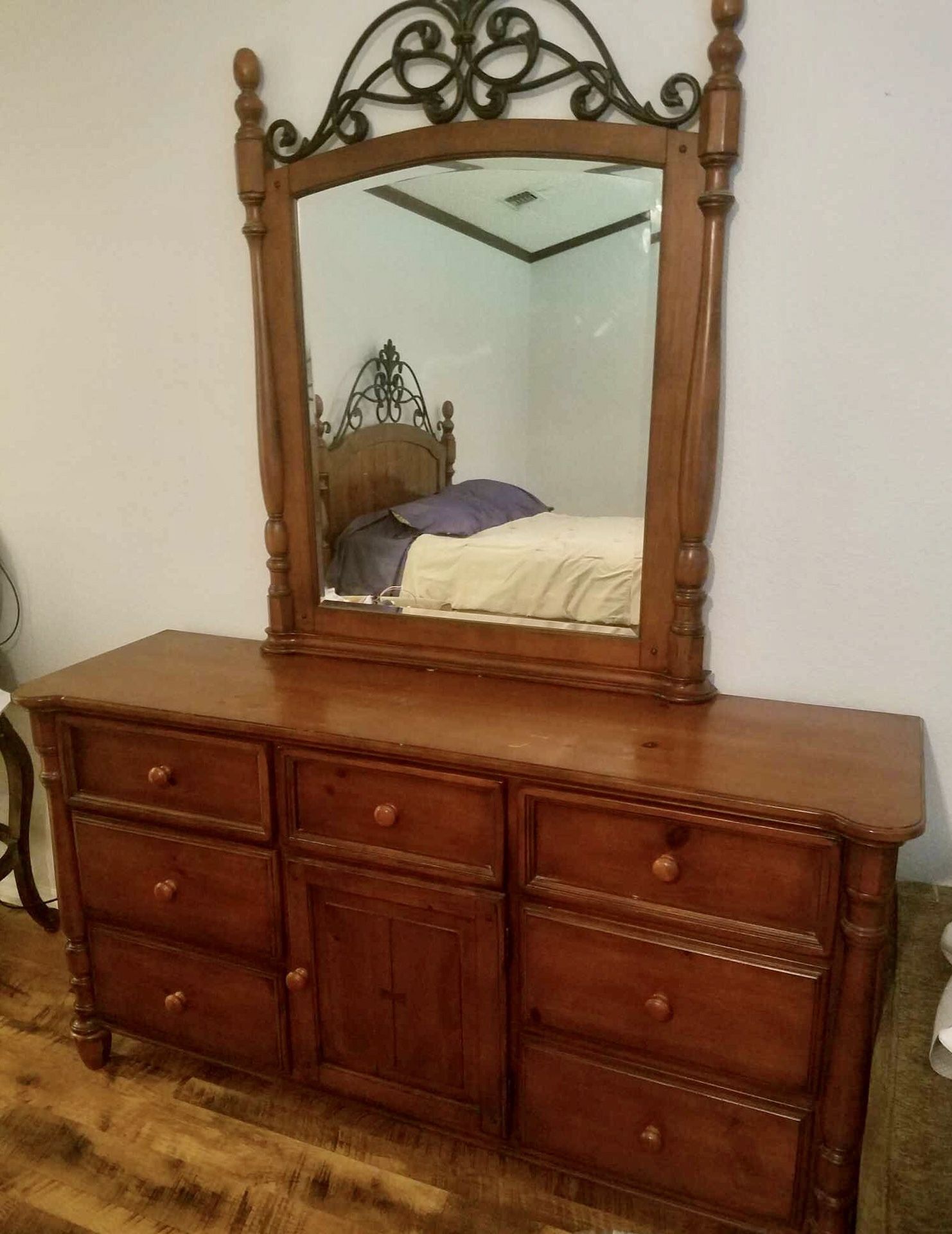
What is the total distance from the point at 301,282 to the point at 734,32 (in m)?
0.84

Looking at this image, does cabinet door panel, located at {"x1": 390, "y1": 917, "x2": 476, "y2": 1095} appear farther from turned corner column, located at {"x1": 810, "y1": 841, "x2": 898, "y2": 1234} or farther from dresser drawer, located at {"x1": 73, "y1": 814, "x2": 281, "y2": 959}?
turned corner column, located at {"x1": 810, "y1": 841, "x2": 898, "y2": 1234}

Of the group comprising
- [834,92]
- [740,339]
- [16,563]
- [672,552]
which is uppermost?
[834,92]

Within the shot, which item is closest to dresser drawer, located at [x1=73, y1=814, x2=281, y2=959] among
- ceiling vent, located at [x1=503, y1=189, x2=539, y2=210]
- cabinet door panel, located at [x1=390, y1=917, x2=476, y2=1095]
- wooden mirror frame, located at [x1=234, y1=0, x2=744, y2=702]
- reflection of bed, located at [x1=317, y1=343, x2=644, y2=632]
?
cabinet door panel, located at [x1=390, y1=917, x2=476, y2=1095]

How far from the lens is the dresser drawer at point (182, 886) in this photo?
157 cm

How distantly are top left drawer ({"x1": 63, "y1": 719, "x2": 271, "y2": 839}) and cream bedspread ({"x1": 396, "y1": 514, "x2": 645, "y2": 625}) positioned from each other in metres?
0.49

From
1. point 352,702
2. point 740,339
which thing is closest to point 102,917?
point 352,702

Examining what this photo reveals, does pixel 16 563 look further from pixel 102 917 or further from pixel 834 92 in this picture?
pixel 834 92

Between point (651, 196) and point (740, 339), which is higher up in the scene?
point (651, 196)

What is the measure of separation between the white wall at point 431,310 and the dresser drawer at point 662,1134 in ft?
3.34

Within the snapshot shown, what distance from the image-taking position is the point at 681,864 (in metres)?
1.26

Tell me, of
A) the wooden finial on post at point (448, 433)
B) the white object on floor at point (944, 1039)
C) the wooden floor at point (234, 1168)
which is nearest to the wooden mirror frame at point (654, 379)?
the wooden finial on post at point (448, 433)

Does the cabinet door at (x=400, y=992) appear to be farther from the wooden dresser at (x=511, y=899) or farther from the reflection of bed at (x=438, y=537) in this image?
the reflection of bed at (x=438, y=537)

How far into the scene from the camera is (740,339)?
145cm

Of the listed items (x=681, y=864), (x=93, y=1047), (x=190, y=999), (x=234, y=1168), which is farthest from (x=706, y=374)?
(x=93, y=1047)
